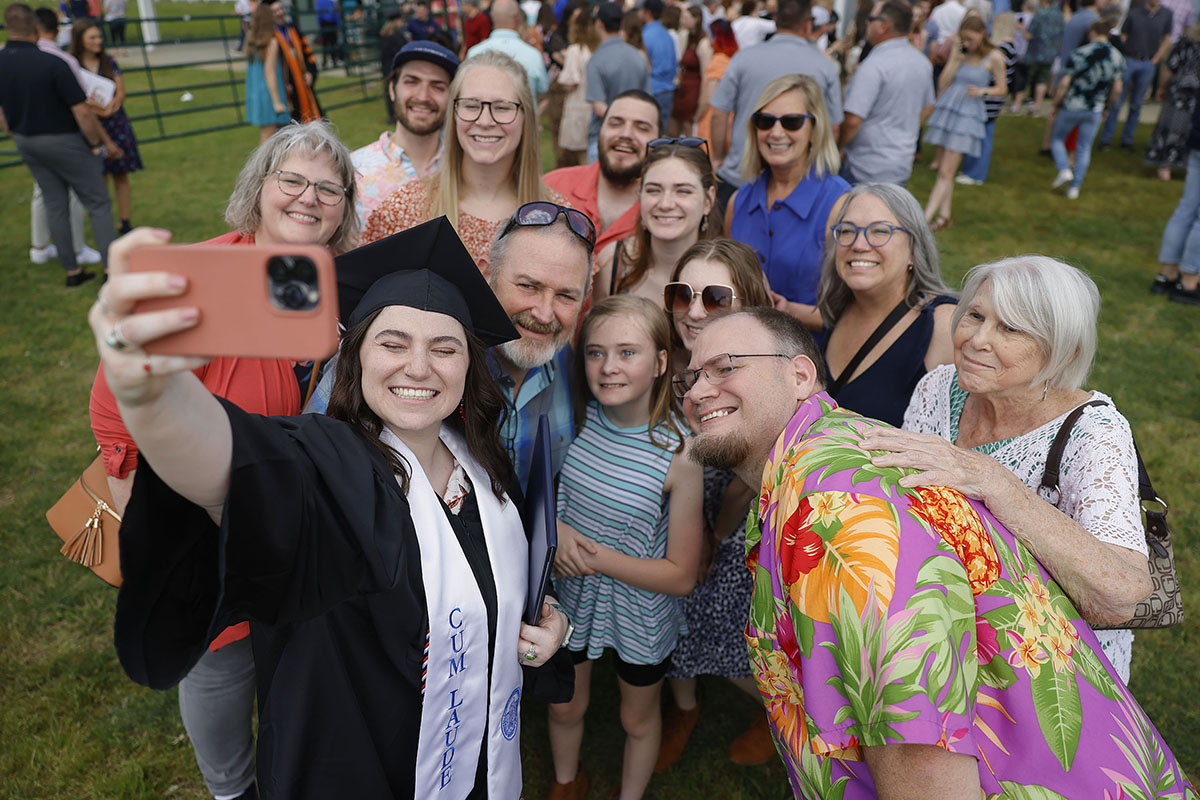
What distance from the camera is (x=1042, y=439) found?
2137mm

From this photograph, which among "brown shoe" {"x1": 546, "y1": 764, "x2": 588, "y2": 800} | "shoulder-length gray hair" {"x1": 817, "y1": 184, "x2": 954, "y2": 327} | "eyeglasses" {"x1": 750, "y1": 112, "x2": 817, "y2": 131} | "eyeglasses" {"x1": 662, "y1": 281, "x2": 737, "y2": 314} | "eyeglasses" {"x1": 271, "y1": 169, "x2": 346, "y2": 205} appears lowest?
"brown shoe" {"x1": 546, "y1": 764, "x2": 588, "y2": 800}

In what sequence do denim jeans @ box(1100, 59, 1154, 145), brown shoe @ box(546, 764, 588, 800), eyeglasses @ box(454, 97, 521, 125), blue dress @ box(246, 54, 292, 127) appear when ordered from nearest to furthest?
brown shoe @ box(546, 764, 588, 800) < eyeglasses @ box(454, 97, 521, 125) < blue dress @ box(246, 54, 292, 127) < denim jeans @ box(1100, 59, 1154, 145)

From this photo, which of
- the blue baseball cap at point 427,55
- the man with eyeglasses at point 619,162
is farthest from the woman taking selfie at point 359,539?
the blue baseball cap at point 427,55

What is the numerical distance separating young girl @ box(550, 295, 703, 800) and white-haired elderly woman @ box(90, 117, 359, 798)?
3.21 feet

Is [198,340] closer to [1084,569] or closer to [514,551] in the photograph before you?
[514,551]

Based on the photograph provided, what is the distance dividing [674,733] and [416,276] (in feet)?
7.39

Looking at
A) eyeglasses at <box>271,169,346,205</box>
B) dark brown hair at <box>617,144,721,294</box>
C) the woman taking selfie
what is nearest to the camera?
the woman taking selfie

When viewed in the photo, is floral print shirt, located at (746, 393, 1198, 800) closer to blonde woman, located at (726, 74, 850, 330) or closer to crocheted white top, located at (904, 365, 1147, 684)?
crocheted white top, located at (904, 365, 1147, 684)

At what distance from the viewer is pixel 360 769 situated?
176cm

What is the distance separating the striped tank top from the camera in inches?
104

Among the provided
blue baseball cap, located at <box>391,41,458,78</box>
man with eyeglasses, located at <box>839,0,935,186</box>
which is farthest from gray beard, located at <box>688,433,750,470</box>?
man with eyeglasses, located at <box>839,0,935,186</box>

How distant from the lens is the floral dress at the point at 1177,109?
876cm

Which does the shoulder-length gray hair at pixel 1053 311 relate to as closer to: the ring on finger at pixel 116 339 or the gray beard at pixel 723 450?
the gray beard at pixel 723 450

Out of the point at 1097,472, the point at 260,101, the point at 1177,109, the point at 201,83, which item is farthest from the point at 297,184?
the point at 201,83
